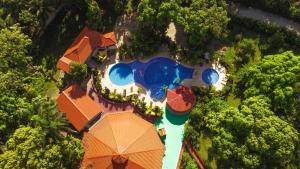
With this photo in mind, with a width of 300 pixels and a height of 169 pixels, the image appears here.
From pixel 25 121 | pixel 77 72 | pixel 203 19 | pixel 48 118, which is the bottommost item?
pixel 25 121

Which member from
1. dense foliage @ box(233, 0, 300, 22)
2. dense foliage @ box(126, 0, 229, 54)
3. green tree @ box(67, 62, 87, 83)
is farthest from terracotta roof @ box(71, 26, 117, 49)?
dense foliage @ box(233, 0, 300, 22)

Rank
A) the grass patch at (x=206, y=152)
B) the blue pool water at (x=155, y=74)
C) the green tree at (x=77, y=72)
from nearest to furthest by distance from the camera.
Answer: the grass patch at (x=206, y=152)
the green tree at (x=77, y=72)
the blue pool water at (x=155, y=74)

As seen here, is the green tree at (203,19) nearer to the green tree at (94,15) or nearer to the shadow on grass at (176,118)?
the shadow on grass at (176,118)

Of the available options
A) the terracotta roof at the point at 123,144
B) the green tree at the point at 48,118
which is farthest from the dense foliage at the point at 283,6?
the green tree at the point at 48,118

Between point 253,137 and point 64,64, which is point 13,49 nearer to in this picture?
point 64,64

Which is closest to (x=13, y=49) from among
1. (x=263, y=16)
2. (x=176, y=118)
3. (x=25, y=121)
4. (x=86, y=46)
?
(x=86, y=46)

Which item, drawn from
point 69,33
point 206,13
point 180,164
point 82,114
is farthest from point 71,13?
point 180,164
